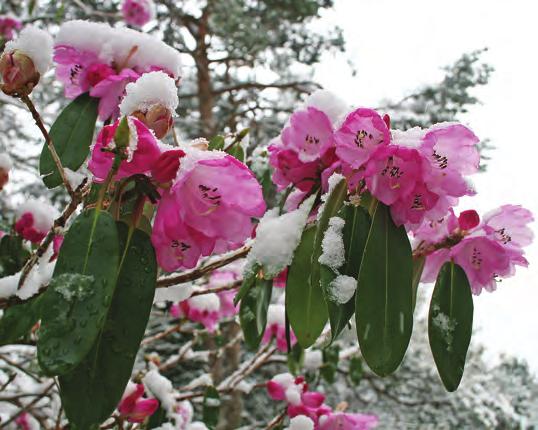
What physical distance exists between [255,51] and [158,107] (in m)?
4.74

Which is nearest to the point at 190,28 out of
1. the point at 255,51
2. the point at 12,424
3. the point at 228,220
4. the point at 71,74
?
the point at 255,51

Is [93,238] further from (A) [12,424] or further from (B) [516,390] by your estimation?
(B) [516,390]

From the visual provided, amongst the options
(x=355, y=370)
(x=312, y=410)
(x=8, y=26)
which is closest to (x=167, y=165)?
(x=312, y=410)

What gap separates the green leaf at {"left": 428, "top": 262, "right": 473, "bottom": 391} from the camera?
0.67m

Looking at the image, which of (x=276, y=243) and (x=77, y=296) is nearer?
(x=77, y=296)

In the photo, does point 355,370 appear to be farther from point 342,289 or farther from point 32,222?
point 342,289

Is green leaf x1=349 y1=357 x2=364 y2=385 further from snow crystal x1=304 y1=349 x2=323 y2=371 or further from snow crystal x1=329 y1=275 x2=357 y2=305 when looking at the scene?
snow crystal x1=329 y1=275 x2=357 y2=305

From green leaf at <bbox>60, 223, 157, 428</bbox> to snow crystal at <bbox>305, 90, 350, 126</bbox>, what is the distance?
16.2 inches

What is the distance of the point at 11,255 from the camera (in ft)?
4.18

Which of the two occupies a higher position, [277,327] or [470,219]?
Result: [470,219]

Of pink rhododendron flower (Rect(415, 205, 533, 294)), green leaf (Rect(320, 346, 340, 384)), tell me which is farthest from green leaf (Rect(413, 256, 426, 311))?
green leaf (Rect(320, 346, 340, 384))

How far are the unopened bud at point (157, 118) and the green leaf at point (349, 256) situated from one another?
0.81 ft

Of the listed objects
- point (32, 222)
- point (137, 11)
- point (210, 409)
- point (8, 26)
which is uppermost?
point (137, 11)

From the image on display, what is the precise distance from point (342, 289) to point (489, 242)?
0.99 feet
